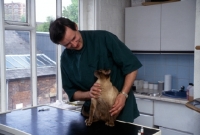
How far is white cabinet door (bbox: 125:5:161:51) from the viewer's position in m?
3.22

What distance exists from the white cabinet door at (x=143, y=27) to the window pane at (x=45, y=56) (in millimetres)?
1108

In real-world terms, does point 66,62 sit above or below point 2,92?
above

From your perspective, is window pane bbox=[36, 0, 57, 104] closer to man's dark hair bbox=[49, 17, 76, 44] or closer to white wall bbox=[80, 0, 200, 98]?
white wall bbox=[80, 0, 200, 98]

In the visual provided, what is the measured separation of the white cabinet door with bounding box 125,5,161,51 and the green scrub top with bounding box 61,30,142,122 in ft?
5.75

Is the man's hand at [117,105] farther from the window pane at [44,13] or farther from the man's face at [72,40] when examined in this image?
the window pane at [44,13]

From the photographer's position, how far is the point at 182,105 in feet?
9.39

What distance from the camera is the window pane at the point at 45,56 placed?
2.78 metres

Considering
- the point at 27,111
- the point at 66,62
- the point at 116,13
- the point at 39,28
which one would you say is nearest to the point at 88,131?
the point at 66,62

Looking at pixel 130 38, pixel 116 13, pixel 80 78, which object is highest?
pixel 116 13

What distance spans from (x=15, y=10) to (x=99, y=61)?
138cm

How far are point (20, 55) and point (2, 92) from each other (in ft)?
1.45

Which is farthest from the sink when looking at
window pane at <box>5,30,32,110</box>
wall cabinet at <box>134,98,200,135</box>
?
window pane at <box>5,30,32,110</box>

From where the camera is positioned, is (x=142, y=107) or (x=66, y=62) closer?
(x=66, y=62)

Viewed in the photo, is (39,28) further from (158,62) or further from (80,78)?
(158,62)
